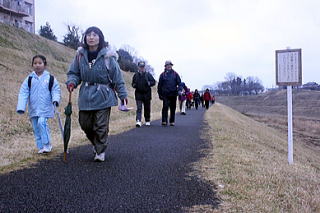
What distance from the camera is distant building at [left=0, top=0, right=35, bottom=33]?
46.7 meters

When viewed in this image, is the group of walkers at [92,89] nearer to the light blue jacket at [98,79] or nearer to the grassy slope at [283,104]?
the light blue jacket at [98,79]

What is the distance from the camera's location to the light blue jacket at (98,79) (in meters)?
5.59

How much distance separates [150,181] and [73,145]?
3.35 meters

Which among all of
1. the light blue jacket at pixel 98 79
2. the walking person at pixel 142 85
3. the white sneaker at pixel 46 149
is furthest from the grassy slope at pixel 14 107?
the light blue jacket at pixel 98 79

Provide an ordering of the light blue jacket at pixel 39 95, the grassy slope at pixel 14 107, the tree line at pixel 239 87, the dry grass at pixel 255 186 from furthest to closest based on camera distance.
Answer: the tree line at pixel 239 87 < the grassy slope at pixel 14 107 < the light blue jacket at pixel 39 95 < the dry grass at pixel 255 186

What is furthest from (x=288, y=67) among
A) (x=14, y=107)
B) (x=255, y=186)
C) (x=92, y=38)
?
(x=14, y=107)

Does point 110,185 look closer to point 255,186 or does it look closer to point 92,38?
point 255,186

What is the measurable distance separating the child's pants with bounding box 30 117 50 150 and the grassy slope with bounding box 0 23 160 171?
27 cm

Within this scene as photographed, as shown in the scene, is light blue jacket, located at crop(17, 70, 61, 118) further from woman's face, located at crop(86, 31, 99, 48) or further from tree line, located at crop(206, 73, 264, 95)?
tree line, located at crop(206, 73, 264, 95)

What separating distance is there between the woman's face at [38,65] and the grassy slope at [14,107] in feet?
4.75

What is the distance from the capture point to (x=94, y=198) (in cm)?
390

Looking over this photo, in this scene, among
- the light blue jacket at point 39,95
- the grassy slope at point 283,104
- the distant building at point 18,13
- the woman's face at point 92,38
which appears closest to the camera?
the woman's face at point 92,38

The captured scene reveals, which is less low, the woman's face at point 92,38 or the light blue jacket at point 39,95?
the woman's face at point 92,38

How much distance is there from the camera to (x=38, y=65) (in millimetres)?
6297
